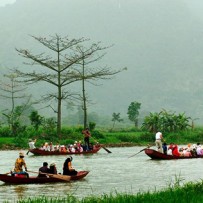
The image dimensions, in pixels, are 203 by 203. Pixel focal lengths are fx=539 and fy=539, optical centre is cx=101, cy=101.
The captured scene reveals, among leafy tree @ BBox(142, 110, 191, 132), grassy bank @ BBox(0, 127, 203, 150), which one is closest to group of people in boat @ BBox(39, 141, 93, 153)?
grassy bank @ BBox(0, 127, 203, 150)

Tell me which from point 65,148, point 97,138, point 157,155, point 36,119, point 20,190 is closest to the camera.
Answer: point 20,190

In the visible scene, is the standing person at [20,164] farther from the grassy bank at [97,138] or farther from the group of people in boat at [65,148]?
the grassy bank at [97,138]

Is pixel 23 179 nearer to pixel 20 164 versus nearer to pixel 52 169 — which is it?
pixel 20 164

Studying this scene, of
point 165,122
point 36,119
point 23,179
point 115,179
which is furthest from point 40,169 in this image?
point 165,122

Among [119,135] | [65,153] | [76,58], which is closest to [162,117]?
[119,135]

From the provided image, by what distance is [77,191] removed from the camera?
20266 mm

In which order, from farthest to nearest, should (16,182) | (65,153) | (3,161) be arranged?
(65,153)
(3,161)
(16,182)

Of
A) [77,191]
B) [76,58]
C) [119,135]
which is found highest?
[76,58]

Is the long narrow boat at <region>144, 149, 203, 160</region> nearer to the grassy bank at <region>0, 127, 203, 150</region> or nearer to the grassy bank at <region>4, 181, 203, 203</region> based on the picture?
the grassy bank at <region>0, 127, 203, 150</region>

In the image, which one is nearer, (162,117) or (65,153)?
(65,153)

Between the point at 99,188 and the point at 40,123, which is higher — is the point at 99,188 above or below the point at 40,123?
below

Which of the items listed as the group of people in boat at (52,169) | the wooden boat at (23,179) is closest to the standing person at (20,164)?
the wooden boat at (23,179)

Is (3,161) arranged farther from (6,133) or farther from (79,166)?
(6,133)

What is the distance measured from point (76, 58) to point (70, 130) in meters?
7.95
